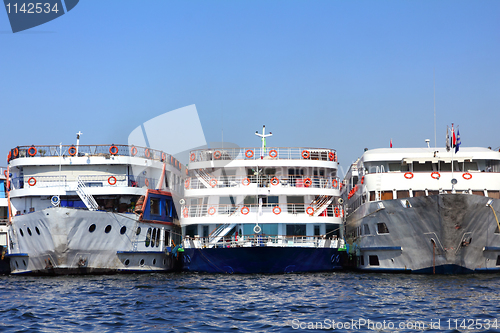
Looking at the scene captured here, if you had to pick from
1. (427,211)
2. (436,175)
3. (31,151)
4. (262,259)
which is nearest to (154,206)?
(31,151)

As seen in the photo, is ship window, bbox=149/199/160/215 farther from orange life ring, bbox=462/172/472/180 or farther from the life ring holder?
orange life ring, bbox=462/172/472/180

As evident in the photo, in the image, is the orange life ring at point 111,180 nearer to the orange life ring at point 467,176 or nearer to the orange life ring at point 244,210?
the orange life ring at point 244,210

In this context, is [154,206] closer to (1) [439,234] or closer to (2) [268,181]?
(2) [268,181]

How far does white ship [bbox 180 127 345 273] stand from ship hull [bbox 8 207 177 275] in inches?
121

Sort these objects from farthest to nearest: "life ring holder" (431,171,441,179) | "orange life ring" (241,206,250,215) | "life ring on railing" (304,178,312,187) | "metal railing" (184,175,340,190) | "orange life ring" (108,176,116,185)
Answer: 1. "orange life ring" (108,176,116,185)
2. "life ring on railing" (304,178,312,187)
3. "metal railing" (184,175,340,190)
4. "orange life ring" (241,206,250,215)
5. "life ring holder" (431,171,441,179)

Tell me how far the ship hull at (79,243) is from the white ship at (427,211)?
13.6 metres

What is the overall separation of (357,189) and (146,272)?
49.7 feet

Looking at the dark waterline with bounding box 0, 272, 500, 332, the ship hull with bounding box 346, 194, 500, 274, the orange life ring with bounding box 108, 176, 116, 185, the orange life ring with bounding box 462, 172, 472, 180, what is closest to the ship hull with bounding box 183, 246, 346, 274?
the dark waterline with bounding box 0, 272, 500, 332

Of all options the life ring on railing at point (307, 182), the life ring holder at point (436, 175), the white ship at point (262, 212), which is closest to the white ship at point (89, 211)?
the white ship at point (262, 212)

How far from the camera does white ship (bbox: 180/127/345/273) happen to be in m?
33.0

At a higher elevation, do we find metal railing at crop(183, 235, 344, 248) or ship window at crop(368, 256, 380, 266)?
metal railing at crop(183, 235, 344, 248)

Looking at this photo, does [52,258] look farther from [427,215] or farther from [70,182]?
[427,215]

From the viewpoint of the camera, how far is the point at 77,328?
A: 57.6 feet

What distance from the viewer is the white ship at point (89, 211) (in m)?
33.5
